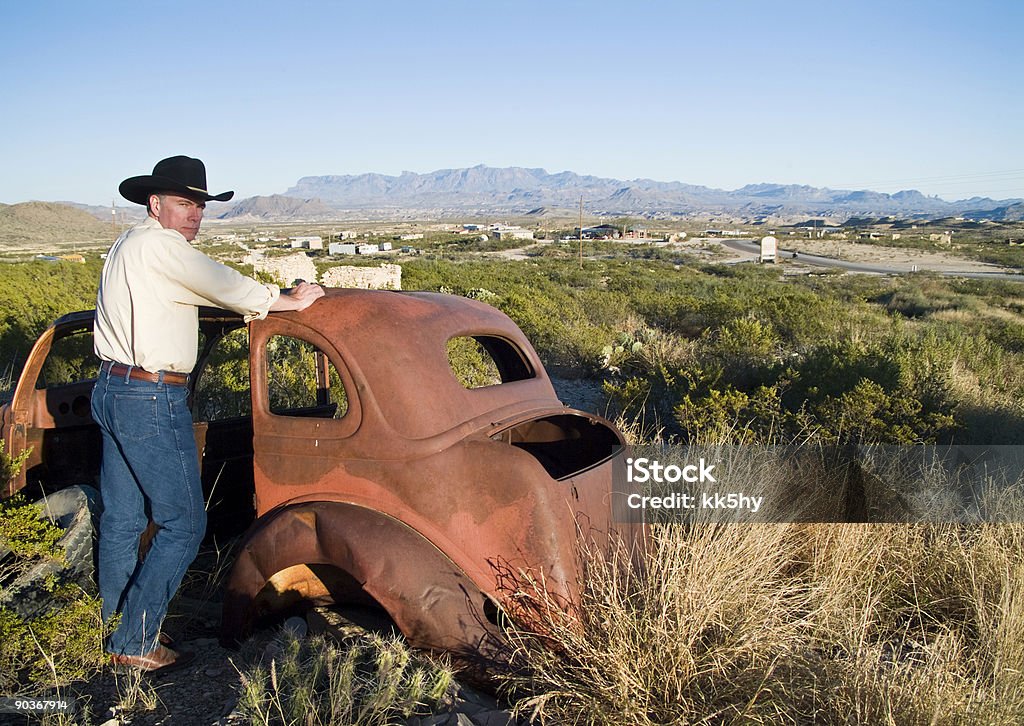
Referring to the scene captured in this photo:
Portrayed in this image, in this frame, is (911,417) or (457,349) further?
(457,349)

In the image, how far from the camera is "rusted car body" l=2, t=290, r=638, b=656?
3.10 m

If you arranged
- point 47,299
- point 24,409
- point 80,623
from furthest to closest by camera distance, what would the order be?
point 47,299 < point 24,409 < point 80,623

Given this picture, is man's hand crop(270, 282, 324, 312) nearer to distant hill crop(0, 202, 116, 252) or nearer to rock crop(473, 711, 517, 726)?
rock crop(473, 711, 517, 726)

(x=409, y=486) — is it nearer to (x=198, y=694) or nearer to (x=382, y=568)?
(x=382, y=568)

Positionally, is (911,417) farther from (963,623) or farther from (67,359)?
(67,359)

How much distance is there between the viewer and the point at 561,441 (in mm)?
4387

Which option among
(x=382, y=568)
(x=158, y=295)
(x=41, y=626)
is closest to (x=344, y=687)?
(x=382, y=568)

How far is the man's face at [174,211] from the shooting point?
3.55 m

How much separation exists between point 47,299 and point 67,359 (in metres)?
4.77

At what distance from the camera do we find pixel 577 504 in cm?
329

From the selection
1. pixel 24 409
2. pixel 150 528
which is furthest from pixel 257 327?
pixel 24 409

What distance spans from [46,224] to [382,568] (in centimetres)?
12178
